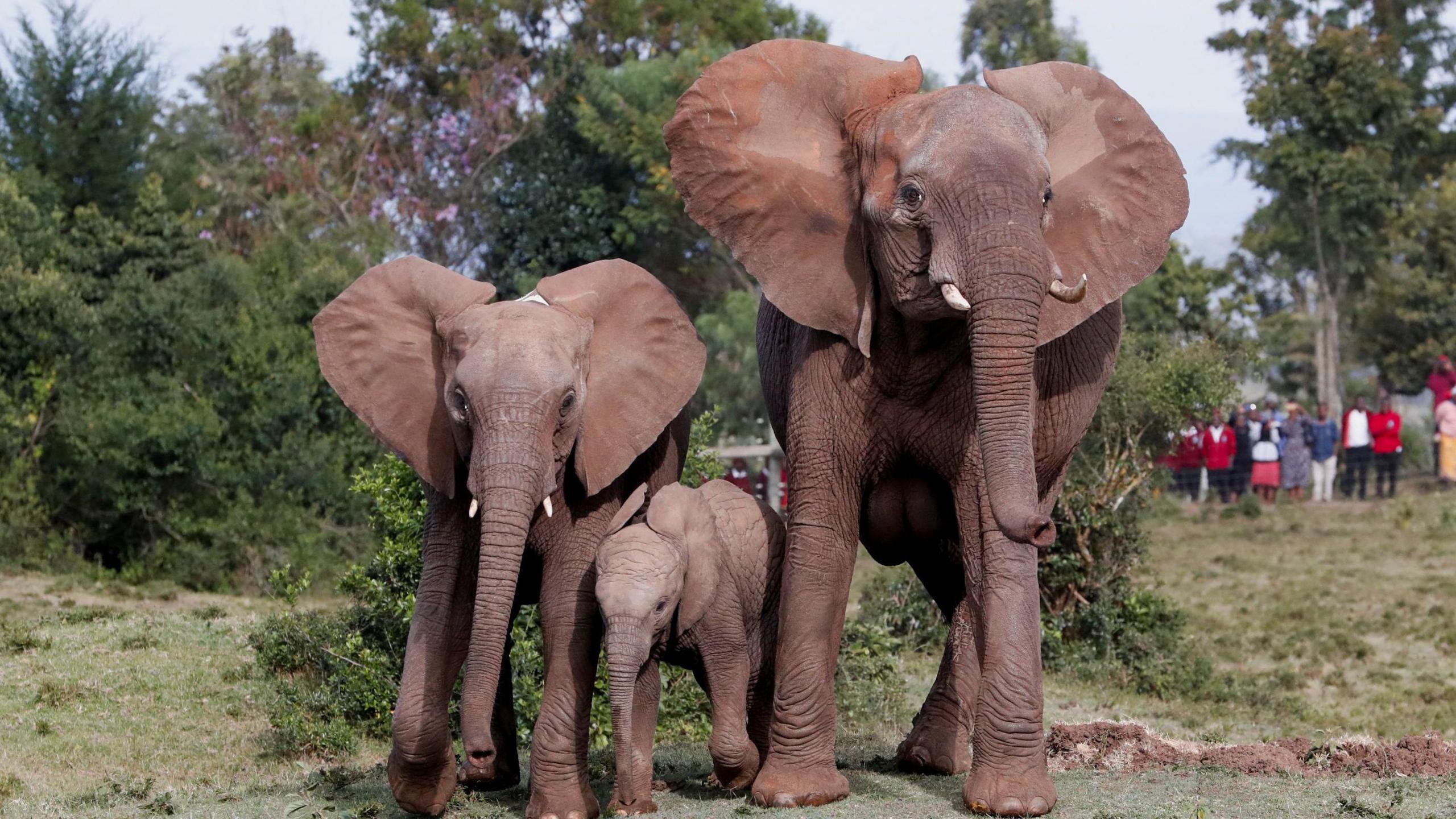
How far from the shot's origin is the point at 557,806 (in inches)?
294

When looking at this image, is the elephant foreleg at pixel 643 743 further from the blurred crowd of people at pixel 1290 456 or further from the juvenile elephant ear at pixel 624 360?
the blurred crowd of people at pixel 1290 456

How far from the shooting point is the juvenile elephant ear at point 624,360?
25.1ft

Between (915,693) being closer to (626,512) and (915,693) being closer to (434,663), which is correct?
(626,512)

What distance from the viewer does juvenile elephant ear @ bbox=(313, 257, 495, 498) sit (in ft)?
25.2

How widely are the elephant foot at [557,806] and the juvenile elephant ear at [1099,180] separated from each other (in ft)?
9.24

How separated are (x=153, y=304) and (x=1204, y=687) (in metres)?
11.5

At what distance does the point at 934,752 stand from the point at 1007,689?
60.9 inches

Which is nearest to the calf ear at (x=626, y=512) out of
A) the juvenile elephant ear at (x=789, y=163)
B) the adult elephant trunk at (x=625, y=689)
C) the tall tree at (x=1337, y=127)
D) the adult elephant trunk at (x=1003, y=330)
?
the adult elephant trunk at (x=625, y=689)

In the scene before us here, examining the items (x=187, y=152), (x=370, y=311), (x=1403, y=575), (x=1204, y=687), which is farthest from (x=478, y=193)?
(x=370, y=311)

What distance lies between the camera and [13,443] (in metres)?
18.3

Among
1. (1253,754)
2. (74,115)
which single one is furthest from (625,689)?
(74,115)

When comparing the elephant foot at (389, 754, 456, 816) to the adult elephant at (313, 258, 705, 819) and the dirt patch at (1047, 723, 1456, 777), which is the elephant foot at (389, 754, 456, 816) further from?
the dirt patch at (1047, 723, 1456, 777)

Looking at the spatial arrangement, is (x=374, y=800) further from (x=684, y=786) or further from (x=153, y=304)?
(x=153, y=304)

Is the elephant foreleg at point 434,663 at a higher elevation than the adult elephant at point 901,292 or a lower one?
lower
